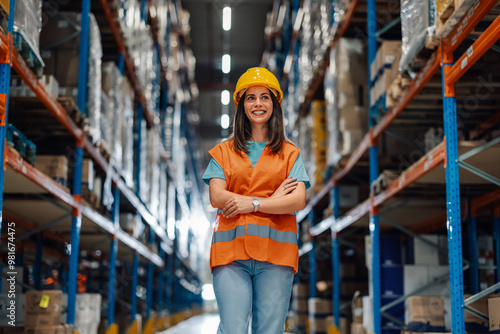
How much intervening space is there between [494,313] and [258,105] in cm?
267

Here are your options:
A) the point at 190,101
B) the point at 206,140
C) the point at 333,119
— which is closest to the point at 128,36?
the point at 333,119

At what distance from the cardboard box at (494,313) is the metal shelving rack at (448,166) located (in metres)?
0.18

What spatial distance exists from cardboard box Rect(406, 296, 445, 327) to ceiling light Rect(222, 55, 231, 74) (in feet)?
55.8

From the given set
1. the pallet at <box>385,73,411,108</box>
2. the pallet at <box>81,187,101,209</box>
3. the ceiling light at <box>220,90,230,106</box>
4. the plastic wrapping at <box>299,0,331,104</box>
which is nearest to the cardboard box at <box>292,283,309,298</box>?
the plastic wrapping at <box>299,0,331,104</box>

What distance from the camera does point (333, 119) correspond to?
344 inches

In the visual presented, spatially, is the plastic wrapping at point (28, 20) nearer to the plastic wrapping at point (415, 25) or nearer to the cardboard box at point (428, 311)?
the plastic wrapping at point (415, 25)

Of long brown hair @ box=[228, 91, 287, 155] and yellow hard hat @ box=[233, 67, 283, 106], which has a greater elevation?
yellow hard hat @ box=[233, 67, 283, 106]

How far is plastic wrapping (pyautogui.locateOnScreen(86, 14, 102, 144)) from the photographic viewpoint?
6.93m

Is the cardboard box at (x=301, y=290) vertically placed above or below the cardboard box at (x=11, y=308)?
above

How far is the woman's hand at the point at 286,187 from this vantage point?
2.74 m

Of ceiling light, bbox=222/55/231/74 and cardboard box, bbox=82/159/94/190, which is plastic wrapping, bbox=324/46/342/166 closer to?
cardboard box, bbox=82/159/94/190

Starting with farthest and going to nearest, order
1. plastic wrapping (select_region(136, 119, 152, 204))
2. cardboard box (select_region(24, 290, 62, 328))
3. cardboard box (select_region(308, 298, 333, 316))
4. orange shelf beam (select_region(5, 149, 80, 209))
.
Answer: plastic wrapping (select_region(136, 119, 152, 204))
cardboard box (select_region(308, 298, 333, 316))
cardboard box (select_region(24, 290, 62, 328))
orange shelf beam (select_region(5, 149, 80, 209))

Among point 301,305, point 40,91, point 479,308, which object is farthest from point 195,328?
point 479,308

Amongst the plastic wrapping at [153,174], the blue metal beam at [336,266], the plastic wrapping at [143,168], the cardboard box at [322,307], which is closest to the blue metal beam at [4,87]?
the blue metal beam at [336,266]
